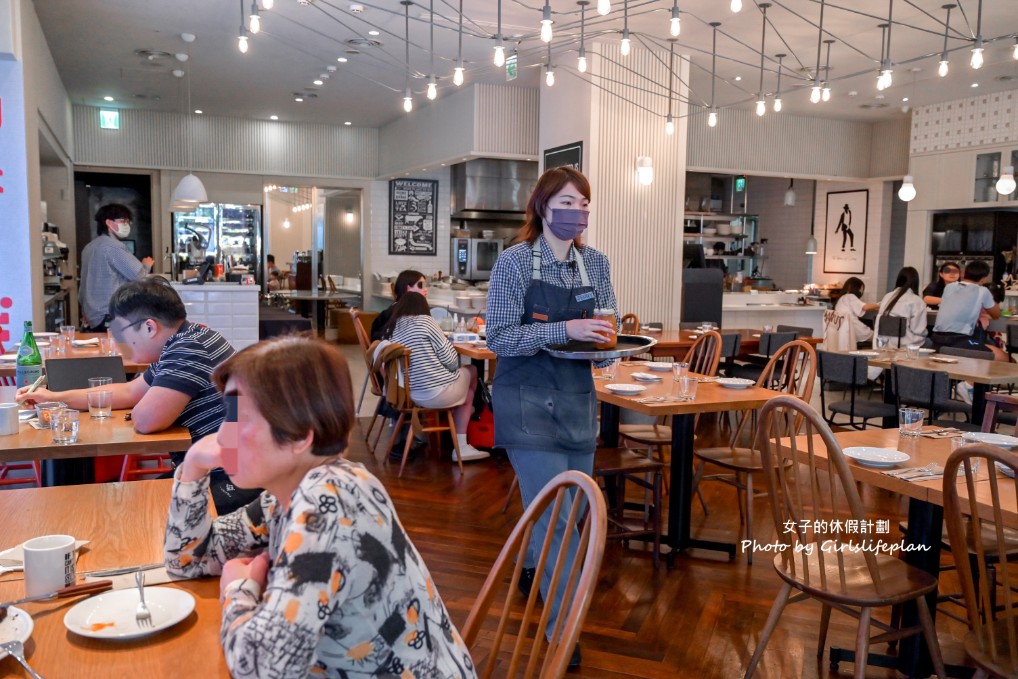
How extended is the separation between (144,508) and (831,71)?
898 centimetres

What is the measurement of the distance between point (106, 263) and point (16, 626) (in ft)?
20.2

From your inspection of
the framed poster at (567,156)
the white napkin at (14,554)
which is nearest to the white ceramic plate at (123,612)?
the white napkin at (14,554)

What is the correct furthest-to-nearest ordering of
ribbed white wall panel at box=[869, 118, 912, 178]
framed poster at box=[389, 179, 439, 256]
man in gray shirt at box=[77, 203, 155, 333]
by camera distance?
framed poster at box=[389, 179, 439, 256]
ribbed white wall panel at box=[869, 118, 912, 178]
man in gray shirt at box=[77, 203, 155, 333]

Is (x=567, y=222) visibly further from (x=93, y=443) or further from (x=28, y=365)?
(x=28, y=365)

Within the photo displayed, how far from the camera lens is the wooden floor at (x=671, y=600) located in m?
2.86

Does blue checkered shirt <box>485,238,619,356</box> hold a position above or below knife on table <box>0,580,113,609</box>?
above

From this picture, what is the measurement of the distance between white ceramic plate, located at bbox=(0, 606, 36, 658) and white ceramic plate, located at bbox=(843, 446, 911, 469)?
89.0 inches

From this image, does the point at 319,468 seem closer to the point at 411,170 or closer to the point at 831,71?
the point at 831,71

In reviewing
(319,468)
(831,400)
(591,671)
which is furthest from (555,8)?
(319,468)

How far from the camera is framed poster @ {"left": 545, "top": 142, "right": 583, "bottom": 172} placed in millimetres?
8250

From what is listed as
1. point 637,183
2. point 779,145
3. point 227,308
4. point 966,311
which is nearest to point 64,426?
point 227,308

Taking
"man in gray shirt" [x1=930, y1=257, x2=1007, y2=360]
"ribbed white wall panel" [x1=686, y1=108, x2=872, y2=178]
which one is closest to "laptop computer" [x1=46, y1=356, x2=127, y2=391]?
"man in gray shirt" [x1=930, y1=257, x2=1007, y2=360]

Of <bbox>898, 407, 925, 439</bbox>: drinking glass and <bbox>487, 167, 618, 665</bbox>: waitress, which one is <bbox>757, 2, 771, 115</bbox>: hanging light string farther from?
<bbox>487, 167, 618, 665</bbox>: waitress

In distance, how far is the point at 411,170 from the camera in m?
11.7
